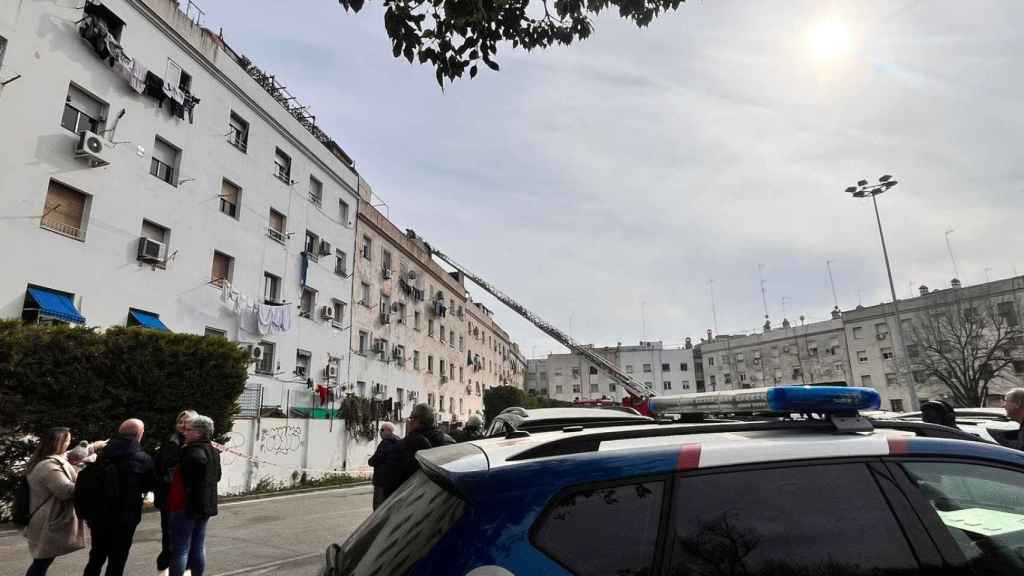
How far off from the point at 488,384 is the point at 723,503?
5197cm

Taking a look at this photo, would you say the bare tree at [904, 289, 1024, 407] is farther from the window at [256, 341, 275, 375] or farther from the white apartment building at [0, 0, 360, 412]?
the white apartment building at [0, 0, 360, 412]

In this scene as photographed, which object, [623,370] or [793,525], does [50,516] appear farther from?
[623,370]

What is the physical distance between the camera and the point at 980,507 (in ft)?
6.09

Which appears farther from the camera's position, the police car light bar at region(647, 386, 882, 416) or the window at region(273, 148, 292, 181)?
the window at region(273, 148, 292, 181)

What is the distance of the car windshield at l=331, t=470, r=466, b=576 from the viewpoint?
153 cm

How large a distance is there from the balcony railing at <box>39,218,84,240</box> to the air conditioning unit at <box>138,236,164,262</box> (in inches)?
58.6

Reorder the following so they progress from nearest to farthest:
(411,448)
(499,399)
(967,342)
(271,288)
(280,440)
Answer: (411,448)
(280,440)
(271,288)
(967,342)
(499,399)

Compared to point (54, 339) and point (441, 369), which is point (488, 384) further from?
point (54, 339)

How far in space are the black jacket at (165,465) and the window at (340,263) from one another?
1998 centimetres

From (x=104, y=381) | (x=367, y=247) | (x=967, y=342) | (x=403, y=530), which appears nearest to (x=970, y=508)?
(x=403, y=530)

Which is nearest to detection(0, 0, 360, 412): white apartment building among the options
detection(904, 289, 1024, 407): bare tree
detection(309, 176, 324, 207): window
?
detection(309, 176, 324, 207): window

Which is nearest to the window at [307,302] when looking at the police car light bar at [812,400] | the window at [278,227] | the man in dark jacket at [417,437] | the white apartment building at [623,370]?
the window at [278,227]

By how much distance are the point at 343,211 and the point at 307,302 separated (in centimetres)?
612

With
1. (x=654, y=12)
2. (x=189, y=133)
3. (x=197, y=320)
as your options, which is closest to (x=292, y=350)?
(x=197, y=320)
